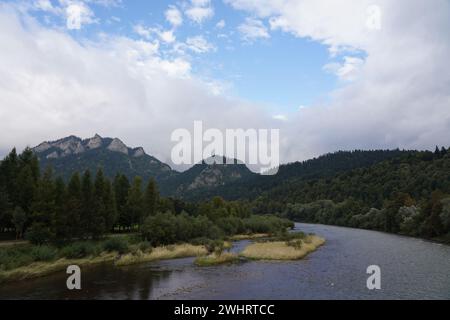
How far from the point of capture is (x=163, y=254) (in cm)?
6512

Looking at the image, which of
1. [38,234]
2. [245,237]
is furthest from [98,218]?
[245,237]

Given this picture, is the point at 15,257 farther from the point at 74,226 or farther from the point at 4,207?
the point at 74,226

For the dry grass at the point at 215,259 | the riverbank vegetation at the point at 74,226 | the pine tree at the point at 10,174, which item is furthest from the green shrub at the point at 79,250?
the dry grass at the point at 215,259

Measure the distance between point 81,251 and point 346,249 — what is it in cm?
4625

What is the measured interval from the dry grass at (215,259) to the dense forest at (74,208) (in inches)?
747

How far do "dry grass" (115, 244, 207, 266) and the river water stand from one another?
3.05 meters

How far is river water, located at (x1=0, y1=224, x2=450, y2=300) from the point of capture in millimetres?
36969

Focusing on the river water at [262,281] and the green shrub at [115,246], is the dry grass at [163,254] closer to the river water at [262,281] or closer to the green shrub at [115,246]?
the river water at [262,281]

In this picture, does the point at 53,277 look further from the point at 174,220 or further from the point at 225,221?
the point at 225,221

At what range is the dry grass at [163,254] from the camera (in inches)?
2306

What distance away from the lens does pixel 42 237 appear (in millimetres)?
57406

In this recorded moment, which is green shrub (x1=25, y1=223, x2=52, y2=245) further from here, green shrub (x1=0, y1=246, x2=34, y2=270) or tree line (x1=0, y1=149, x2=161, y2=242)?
green shrub (x1=0, y1=246, x2=34, y2=270)
